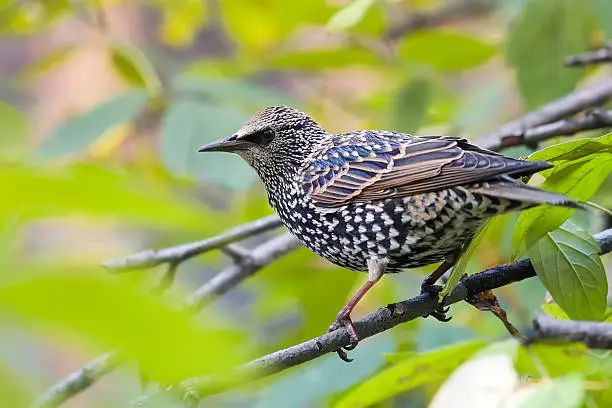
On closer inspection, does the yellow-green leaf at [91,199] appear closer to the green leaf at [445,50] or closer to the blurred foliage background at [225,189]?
Answer: the blurred foliage background at [225,189]

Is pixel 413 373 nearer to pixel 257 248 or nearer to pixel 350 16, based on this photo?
pixel 350 16

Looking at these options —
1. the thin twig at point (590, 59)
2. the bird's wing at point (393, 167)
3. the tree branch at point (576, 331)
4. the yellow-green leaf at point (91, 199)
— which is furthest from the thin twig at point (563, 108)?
the yellow-green leaf at point (91, 199)

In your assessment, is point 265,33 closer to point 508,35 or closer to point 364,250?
point 508,35

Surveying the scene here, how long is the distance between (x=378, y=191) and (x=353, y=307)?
1.54ft

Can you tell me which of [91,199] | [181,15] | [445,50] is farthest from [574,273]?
[181,15]

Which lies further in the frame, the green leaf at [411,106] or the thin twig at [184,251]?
the green leaf at [411,106]

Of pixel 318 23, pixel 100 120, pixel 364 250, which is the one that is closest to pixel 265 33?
pixel 318 23

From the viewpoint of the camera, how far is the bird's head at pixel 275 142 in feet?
12.3

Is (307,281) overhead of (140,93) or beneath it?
beneath

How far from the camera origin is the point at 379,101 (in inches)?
217

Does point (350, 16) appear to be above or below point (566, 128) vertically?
above

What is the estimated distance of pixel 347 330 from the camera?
8.93 ft

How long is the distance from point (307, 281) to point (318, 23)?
1531 mm

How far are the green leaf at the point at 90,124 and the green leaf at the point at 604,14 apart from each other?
2304 mm
